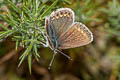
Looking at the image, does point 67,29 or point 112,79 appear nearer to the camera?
point 67,29

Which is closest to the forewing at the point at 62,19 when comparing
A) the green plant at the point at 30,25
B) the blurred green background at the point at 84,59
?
the green plant at the point at 30,25

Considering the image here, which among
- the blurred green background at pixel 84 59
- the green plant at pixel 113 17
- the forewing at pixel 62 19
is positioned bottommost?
the blurred green background at pixel 84 59

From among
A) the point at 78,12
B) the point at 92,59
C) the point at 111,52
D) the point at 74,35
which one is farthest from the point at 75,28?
the point at 111,52

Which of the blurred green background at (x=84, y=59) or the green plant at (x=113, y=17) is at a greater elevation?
the green plant at (x=113, y=17)

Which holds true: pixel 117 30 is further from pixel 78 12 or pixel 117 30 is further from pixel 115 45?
pixel 78 12

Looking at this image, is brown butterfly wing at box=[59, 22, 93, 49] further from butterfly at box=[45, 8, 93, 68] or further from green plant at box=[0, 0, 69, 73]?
green plant at box=[0, 0, 69, 73]

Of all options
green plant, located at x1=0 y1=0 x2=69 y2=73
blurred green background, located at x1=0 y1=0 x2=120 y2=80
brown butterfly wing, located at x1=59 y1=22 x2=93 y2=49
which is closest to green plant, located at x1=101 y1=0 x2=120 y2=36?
blurred green background, located at x1=0 y1=0 x2=120 y2=80

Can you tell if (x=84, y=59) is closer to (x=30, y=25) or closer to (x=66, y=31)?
(x=66, y=31)

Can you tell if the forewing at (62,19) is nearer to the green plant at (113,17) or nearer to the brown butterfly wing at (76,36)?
the brown butterfly wing at (76,36)
